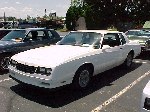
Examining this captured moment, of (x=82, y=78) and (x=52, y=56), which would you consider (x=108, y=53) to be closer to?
(x=82, y=78)

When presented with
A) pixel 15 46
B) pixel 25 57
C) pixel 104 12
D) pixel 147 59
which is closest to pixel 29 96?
pixel 25 57

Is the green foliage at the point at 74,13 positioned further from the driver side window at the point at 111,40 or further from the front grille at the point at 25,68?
the front grille at the point at 25,68

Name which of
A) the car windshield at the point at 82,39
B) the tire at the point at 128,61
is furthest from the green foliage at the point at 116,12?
the car windshield at the point at 82,39

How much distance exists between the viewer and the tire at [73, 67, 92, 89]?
588 cm

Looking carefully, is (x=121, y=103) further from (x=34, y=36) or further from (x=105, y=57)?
(x=34, y=36)

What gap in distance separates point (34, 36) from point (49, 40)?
0.78 metres

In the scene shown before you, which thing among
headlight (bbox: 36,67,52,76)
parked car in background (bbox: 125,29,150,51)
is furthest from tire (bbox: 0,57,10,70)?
parked car in background (bbox: 125,29,150,51)

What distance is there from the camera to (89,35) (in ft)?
23.4

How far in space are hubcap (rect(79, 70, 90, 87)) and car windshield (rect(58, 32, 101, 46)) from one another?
1.01 m

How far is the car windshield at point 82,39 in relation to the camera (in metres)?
6.99

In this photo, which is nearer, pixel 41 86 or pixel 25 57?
pixel 41 86

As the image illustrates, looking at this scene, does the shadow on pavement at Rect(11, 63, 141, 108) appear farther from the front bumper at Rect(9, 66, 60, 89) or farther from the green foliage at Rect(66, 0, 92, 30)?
the green foliage at Rect(66, 0, 92, 30)

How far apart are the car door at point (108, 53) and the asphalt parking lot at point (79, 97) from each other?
0.52 meters

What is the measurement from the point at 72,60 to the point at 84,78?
809 millimetres
